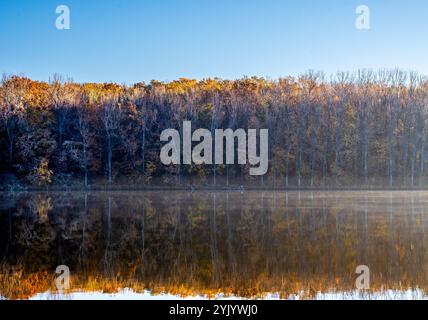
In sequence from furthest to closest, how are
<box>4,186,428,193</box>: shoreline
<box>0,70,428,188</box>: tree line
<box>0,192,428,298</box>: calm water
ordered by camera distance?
<box>0,70,428,188</box>: tree line < <box>4,186,428,193</box>: shoreline < <box>0,192,428,298</box>: calm water

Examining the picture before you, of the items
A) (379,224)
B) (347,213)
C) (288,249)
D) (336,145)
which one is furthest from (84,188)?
(288,249)

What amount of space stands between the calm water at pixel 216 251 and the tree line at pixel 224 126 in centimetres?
2952

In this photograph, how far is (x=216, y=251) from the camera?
56.0 ft

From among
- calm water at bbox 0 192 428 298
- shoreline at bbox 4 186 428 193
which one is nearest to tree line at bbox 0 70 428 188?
shoreline at bbox 4 186 428 193

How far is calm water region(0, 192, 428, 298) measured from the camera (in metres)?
12.7

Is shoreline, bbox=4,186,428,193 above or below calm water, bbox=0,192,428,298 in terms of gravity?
below

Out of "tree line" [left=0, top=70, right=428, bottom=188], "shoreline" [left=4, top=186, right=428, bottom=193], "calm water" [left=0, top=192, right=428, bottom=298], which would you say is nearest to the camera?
"calm water" [left=0, top=192, right=428, bottom=298]

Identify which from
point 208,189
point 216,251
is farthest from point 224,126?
point 216,251

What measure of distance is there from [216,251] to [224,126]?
4506 cm

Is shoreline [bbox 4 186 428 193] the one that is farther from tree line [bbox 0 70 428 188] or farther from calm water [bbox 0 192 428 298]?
calm water [bbox 0 192 428 298]

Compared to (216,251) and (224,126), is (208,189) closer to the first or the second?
A: (224,126)

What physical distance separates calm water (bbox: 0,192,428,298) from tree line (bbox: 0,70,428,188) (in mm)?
29518

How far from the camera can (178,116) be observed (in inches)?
2392

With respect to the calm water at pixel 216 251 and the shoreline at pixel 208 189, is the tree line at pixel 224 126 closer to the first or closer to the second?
the shoreline at pixel 208 189
